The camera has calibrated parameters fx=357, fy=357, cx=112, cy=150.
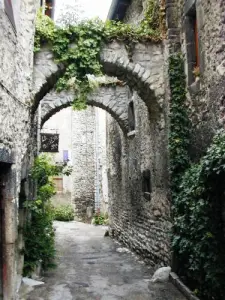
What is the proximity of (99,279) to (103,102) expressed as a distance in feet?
19.1

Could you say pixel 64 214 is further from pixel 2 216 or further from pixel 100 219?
pixel 2 216

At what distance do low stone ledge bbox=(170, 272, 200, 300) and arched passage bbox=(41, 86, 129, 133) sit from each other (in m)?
5.56

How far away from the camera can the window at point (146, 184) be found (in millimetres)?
8330

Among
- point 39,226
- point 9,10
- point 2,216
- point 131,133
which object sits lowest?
point 39,226

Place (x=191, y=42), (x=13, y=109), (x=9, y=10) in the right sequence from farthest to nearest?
(x=191, y=42)
(x=13, y=109)
(x=9, y=10)

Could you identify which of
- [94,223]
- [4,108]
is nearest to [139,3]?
[4,108]

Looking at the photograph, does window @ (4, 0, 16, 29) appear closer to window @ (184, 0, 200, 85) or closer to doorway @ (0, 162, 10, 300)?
doorway @ (0, 162, 10, 300)

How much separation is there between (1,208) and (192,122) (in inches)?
138

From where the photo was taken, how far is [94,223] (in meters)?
17.9

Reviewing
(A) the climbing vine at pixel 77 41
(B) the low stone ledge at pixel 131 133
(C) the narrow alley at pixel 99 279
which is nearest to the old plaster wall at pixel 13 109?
(C) the narrow alley at pixel 99 279

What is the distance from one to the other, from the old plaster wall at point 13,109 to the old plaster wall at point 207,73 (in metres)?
2.68

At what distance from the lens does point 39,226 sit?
6.76 meters

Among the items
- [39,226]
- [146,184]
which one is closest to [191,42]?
[146,184]

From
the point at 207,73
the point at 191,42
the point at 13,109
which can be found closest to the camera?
the point at 13,109
